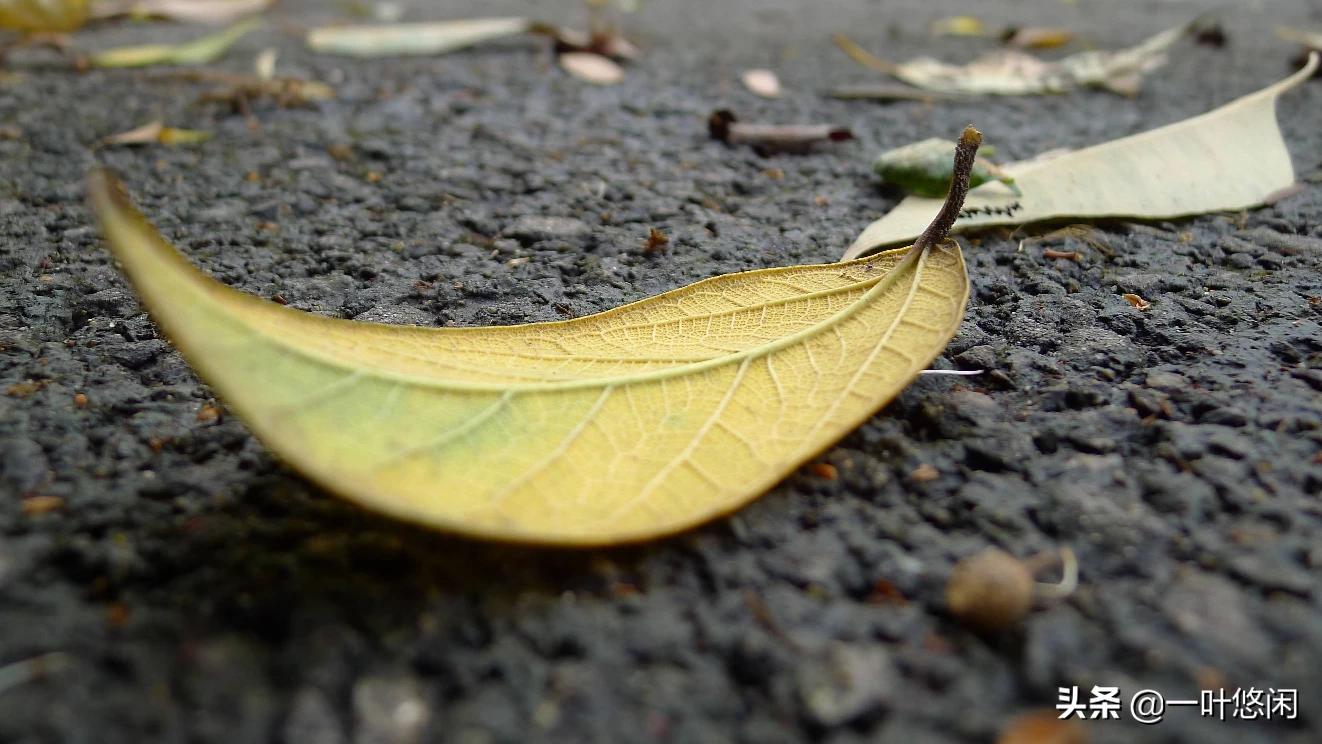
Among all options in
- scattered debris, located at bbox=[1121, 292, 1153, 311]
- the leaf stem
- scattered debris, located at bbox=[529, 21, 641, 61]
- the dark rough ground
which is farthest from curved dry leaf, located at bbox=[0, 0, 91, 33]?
scattered debris, located at bbox=[1121, 292, 1153, 311]

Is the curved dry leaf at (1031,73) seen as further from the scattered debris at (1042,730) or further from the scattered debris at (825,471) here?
the scattered debris at (1042,730)

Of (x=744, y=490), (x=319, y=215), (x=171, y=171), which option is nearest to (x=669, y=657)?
(x=744, y=490)

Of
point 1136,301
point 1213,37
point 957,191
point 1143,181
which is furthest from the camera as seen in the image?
point 1213,37

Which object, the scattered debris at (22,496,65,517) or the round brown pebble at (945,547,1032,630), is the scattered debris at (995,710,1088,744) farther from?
the scattered debris at (22,496,65,517)

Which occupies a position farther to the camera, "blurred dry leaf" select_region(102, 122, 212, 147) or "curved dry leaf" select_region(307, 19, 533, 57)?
"curved dry leaf" select_region(307, 19, 533, 57)

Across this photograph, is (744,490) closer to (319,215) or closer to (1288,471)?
(1288,471)

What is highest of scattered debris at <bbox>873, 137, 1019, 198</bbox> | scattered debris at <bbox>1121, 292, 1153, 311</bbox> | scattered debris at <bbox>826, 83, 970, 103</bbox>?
scattered debris at <bbox>826, 83, 970, 103</bbox>

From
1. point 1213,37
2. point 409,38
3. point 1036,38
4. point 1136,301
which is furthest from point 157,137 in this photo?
point 1213,37

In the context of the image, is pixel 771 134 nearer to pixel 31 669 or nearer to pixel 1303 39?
pixel 31 669
